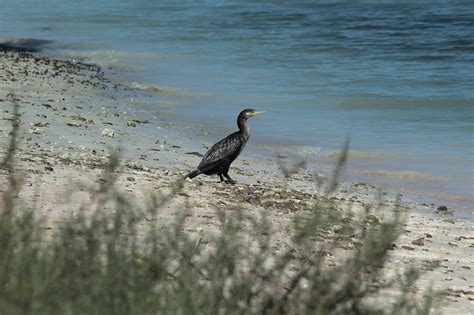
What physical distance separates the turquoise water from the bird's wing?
2224mm

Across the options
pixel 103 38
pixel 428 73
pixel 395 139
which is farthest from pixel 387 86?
pixel 103 38

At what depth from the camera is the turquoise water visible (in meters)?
15.2

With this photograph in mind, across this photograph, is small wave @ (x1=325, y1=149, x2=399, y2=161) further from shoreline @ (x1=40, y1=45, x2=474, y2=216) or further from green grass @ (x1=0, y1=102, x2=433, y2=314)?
green grass @ (x1=0, y1=102, x2=433, y2=314)

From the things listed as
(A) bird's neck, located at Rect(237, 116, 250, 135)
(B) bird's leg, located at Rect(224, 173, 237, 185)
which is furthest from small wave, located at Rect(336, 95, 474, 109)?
(B) bird's leg, located at Rect(224, 173, 237, 185)

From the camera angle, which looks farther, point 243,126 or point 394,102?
point 394,102

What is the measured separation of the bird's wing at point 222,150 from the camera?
10.3 metres

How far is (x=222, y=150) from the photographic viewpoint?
10.6m

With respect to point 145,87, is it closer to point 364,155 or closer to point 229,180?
point 364,155

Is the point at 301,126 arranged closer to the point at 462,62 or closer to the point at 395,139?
the point at 395,139

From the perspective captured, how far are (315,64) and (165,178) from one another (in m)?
16.4

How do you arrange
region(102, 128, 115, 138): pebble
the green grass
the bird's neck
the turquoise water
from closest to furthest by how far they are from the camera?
the green grass
the bird's neck
region(102, 128, 115, 138): pebble
the turquoise water

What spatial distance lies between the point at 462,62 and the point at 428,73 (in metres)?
1.92

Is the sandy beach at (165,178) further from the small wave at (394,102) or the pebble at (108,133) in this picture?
the small wave at (394,102)

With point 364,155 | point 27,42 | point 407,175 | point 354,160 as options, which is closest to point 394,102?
point 364,155
